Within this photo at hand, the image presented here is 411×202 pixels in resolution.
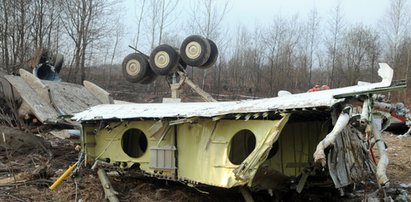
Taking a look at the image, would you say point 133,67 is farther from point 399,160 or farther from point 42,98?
point 399,160

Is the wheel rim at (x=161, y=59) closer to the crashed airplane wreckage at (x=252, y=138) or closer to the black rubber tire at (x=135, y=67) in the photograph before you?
the black rubber tire at (x=135, y=67)

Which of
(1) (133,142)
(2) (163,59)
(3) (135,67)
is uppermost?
(2) (163,59)

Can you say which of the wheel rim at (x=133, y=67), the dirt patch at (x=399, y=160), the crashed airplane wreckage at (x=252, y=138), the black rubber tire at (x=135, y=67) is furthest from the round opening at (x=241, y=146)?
the wheel rim at (x=133, y=67)

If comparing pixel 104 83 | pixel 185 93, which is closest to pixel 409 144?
pixel 185 93

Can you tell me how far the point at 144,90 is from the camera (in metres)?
32.2

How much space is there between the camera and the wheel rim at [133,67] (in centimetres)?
1360

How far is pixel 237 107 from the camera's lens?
720cm

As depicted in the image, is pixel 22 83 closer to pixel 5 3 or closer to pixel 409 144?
pixel 5 3

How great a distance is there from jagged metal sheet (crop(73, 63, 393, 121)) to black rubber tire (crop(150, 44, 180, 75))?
3.51m

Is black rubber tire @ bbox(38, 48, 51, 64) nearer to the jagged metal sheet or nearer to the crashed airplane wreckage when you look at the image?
the jagged metal sheet

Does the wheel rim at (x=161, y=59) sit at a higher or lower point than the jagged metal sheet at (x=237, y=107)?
higher

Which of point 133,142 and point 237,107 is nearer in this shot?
point 237,107

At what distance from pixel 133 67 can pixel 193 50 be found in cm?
194

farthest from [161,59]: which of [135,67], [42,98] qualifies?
[42,98]
